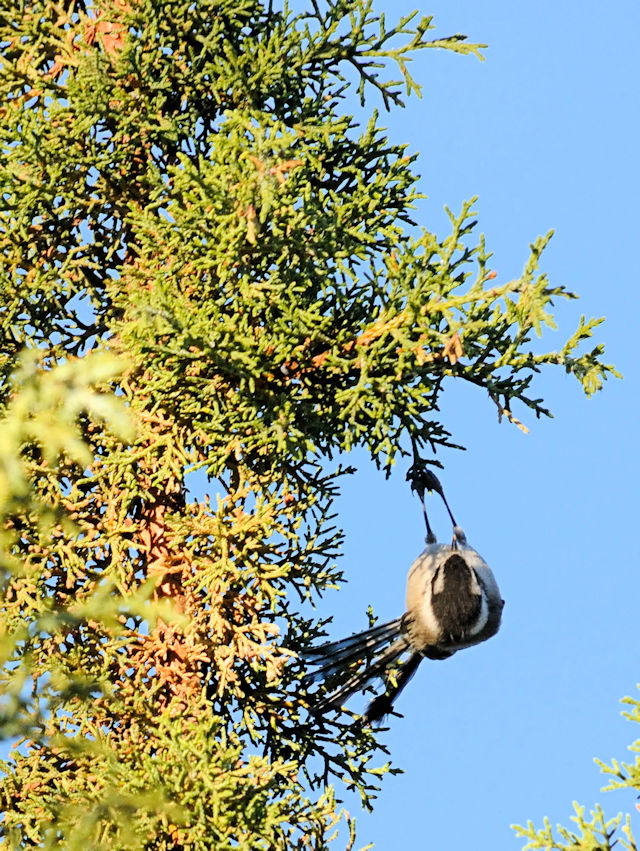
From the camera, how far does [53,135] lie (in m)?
7.22

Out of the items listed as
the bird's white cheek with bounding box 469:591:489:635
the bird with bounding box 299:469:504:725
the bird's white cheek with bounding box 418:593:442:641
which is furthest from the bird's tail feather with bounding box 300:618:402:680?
the bird's white cheek with bounding box 469:591:489:635

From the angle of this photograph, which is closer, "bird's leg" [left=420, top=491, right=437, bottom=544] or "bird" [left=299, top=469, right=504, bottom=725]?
"bird" [left=299, top=469, right=504, bottom=725]

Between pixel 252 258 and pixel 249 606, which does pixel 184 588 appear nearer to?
pixel 249 606

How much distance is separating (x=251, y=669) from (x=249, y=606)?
0.57 meters

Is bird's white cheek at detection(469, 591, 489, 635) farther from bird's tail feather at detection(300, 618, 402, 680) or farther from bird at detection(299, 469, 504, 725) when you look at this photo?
bird's tail feather at detection(300, 618, 402, 680)

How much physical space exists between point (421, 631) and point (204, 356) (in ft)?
7.79

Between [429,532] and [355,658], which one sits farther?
[429,532]

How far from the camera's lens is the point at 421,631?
24.3ft

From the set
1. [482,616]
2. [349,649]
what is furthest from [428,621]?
[349,649]

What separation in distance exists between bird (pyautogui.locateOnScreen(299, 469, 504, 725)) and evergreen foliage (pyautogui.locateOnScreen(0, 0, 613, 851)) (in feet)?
0.70

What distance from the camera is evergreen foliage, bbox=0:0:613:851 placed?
640 centimetres

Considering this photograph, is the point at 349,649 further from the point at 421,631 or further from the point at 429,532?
the point at 429,532

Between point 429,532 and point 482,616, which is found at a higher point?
point 429,532

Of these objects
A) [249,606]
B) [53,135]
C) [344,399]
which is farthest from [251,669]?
[53,135]
